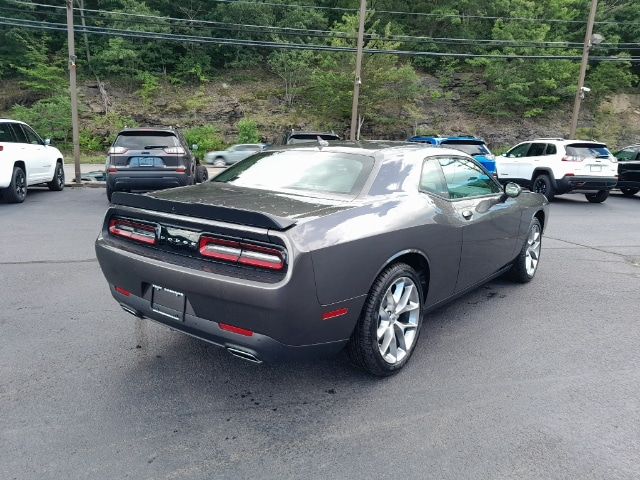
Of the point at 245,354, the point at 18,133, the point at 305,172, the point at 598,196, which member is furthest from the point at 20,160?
the point at 598,196

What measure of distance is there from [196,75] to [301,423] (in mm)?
35474

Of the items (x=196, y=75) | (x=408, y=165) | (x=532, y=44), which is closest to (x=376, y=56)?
(x=532, y=44)

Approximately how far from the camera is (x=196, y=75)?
113 feet

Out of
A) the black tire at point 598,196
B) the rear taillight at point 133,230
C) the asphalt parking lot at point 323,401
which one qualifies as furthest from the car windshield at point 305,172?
the black tire at point 598,196

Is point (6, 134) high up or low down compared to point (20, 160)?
up

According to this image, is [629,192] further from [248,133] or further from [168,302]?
[248,133]

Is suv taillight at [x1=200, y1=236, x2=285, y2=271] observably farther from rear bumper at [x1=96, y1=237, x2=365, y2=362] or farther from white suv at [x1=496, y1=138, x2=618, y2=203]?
white suv at [x1=496, y1=138, x2=618, y2=203]

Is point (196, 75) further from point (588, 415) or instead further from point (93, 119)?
point (588, 415)

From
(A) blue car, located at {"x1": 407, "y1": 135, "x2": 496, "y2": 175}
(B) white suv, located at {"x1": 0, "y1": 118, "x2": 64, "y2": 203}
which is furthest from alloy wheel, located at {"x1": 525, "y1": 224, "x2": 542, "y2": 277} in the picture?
(B) white suv, located at {"x1": 0, "y1": 118, "x2": 64, "y2": 203}

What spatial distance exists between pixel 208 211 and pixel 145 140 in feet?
27.8

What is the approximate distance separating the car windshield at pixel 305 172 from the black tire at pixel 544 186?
10863 mm

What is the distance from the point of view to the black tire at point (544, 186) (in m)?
12.9

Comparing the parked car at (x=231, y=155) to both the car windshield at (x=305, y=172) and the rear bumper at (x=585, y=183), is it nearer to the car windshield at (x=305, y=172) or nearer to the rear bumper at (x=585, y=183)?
the rear bumper at (x=585, y=183)

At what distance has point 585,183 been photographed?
41.0ft
